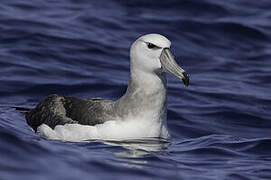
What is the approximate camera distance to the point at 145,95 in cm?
959

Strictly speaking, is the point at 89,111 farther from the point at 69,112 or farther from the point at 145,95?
the point at 145,95

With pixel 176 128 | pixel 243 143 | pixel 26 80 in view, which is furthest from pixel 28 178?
pixel 26 80

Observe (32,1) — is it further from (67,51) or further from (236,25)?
(236,25)

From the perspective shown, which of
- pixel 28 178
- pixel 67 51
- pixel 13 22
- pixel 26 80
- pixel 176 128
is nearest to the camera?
pixel 28 178

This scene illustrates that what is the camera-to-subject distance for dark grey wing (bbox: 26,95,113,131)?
9562mm

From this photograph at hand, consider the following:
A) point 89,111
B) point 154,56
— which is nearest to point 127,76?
point 89,111

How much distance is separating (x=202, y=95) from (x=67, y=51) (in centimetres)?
333

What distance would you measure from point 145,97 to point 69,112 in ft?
3.64

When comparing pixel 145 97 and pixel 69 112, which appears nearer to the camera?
pixel 145 97

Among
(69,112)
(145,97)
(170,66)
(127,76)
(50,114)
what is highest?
(170,66)

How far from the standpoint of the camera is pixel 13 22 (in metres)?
16.9

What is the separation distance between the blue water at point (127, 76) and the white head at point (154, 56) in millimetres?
976

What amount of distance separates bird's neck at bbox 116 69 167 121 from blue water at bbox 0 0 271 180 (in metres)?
0.46

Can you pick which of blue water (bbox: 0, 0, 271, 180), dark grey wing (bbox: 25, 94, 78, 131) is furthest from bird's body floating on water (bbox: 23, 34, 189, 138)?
blue water (bbox: 0, 0, 271, 180)
